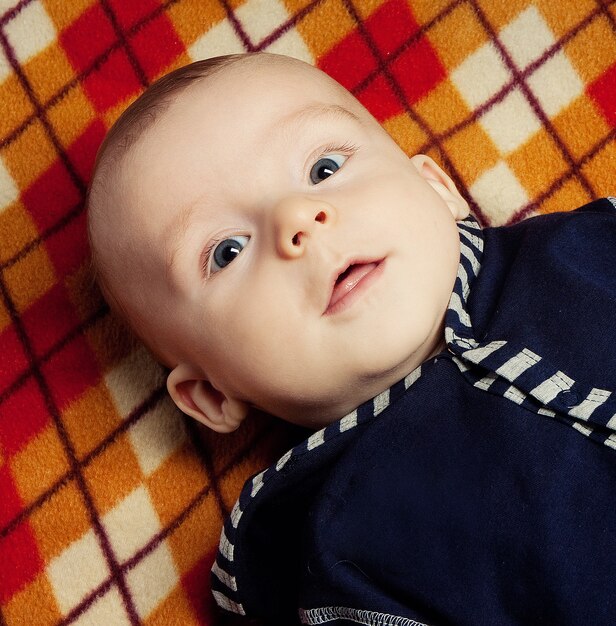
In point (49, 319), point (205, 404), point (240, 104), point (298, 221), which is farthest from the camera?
point (49, 319)

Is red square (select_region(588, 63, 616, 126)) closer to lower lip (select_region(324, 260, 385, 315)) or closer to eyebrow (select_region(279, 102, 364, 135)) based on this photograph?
eyebrow (select_region(279, 102, 364, 135))

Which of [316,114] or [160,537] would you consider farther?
[160,537]

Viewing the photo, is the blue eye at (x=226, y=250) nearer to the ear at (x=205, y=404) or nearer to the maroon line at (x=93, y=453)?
the ear at (x=205, y=404)

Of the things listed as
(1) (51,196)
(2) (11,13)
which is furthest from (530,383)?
(2) (11,13)

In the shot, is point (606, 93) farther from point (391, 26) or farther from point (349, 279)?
point (349, 279)

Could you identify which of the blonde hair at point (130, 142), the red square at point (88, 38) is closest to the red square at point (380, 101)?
the blonde hair at point (130, 142)

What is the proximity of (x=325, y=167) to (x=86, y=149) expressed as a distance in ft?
1.48

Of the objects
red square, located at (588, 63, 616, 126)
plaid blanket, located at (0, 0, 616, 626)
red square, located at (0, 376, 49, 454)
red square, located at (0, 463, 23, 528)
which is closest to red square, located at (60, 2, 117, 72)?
plaid blanket, located at (0, 0, 616, 626)

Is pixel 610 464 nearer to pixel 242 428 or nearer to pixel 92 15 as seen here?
pixel 242 428

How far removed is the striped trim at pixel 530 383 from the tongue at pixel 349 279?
0.12m

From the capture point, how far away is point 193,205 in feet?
3.26

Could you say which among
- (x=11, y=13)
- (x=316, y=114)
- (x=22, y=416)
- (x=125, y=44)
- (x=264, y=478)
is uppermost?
(x=11, y=13)

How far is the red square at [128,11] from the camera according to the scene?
133 cm

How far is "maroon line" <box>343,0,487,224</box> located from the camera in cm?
130
